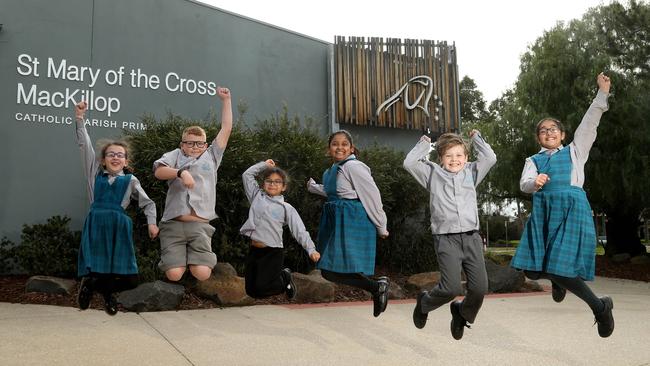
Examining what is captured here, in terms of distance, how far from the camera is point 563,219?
4121 mm

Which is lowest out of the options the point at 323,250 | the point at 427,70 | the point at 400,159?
the point at 323,250

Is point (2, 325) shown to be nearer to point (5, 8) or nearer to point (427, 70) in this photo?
point (5, 8)

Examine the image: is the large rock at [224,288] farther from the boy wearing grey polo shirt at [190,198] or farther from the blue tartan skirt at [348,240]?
→ the blue tartan skirt at [348,240]

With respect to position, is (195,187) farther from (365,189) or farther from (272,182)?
(365,189)

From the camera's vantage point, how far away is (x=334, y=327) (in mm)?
8391

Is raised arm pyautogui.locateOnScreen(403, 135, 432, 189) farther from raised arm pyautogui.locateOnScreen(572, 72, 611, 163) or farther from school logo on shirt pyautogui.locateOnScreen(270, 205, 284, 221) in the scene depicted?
school logo on shirt pyautogui.locateOnScreen(270, 205, 284, 221)

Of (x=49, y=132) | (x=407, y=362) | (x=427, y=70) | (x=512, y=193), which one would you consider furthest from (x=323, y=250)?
(x=512, y=193)

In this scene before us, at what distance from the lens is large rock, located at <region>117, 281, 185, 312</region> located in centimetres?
911

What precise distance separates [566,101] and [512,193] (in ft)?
17.5

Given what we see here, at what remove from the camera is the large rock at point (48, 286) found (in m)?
9.73

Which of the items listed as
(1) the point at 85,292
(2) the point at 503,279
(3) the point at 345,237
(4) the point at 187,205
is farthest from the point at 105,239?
(2) the point at 503,279

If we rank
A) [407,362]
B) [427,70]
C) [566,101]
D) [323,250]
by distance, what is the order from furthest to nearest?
1. [427,70]
2. [566,101]
3. [407,362]
4. [323,250]

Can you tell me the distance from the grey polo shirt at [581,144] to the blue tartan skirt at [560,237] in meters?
0.14

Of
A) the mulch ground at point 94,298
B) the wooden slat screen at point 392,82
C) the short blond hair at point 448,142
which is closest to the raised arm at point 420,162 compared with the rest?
the short blond hair at point 448,142
